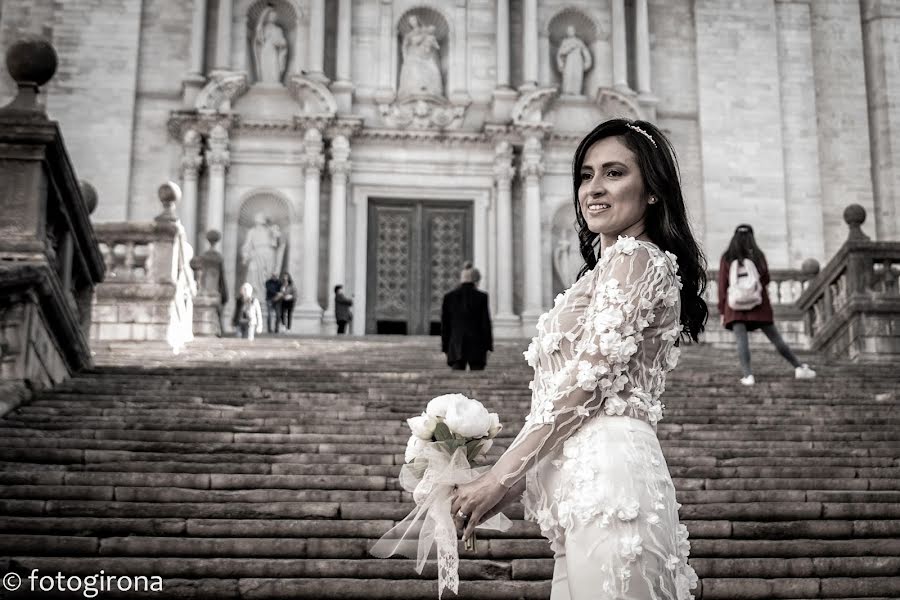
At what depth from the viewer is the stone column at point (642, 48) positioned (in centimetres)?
2421

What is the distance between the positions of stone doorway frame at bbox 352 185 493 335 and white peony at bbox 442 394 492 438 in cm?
1961

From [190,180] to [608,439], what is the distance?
20553 millimetres

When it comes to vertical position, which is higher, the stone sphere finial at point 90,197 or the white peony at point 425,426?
the stone sphere finial at point 90,197

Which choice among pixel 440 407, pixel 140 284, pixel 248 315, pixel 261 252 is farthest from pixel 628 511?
pixel 261 252

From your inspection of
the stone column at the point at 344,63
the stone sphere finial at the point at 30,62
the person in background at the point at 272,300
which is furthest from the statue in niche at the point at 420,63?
the stone sphere finial at the point at 30,62

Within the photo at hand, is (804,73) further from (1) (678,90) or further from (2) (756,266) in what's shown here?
(2) (756,266)

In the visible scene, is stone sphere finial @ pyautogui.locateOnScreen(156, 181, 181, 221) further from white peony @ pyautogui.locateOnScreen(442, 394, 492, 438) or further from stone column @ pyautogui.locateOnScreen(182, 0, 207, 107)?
white peony @ pyautogui.locateOnScreen(442, 394, 492, 438)

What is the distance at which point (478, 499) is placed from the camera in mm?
3098

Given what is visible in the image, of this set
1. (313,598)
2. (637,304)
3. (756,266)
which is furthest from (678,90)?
(637,304)

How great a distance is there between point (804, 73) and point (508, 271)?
26.4 feet

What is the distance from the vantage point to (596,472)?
3.03m

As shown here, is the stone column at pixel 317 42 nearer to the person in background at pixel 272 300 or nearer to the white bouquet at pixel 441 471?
the person in background at pixel 272 300

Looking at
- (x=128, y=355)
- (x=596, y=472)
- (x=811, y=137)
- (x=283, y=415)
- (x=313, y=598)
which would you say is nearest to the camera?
(x=596, y=472)

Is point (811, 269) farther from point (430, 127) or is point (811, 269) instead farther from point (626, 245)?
point (626, 245)
